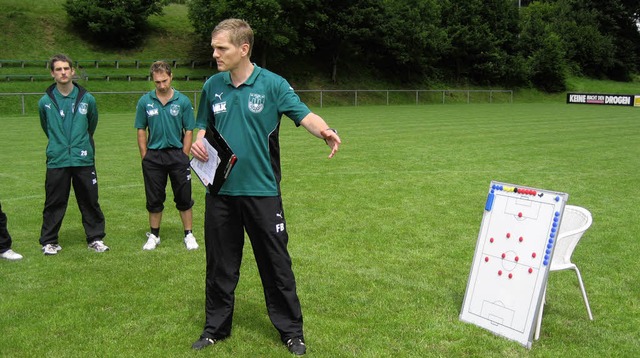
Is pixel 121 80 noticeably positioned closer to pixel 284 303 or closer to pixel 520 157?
pixel 520 157

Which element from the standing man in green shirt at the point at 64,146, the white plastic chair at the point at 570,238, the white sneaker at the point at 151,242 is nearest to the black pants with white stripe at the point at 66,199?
the standing man in green shirt at the point at 64,146

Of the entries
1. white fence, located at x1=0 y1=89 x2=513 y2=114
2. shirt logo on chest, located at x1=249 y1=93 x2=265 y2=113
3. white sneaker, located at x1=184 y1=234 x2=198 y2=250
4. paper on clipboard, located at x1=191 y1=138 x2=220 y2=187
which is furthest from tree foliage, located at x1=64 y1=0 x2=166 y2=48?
shirt logo on chest, located at x1=249 y1=93 x2=265 y2=113

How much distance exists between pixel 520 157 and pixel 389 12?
128 feet

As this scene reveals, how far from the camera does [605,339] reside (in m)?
4.60

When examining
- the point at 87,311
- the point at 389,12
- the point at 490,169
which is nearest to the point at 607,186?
the point at 490,169

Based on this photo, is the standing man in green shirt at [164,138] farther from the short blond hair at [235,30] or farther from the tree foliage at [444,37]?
the tree foliage at [444,37]

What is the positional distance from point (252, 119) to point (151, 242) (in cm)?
351

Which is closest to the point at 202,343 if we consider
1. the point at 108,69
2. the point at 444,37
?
→ the point at 108,69

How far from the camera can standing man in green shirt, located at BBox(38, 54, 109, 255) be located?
6.73m

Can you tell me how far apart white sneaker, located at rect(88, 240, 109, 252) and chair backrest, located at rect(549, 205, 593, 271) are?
16.0 ft

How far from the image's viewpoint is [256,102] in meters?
4.13

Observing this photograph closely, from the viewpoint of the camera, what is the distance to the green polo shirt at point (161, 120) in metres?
6.82

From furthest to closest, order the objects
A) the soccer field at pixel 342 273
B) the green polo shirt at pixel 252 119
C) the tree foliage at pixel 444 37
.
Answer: the tree foliage at pixel 444 37, the soccer field at pixel 342 273, the green polo shirt at pixel 252 119

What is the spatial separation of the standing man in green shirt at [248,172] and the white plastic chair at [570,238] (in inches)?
81.9
